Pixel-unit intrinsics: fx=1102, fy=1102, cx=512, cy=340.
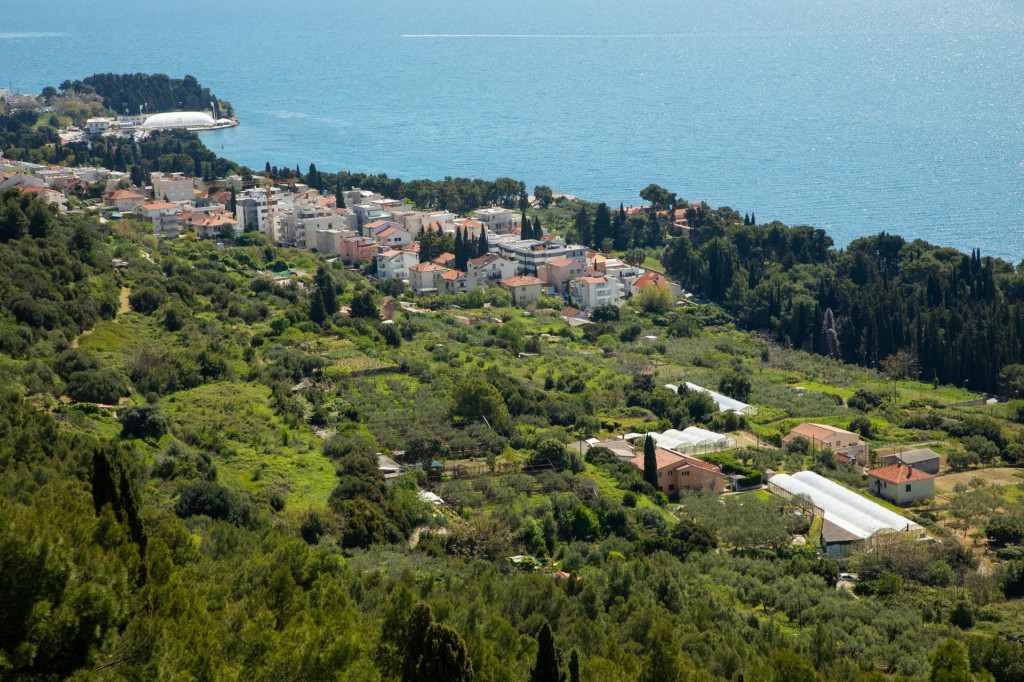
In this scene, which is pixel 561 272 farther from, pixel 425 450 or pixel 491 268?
pixel 425 450

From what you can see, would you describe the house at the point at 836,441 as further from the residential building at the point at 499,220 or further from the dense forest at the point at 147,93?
the dense forest at the point at 147,93

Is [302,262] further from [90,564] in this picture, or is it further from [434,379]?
[90,564]

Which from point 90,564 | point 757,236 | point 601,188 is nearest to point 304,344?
point 90,564

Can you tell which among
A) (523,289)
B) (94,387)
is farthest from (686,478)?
(523,289)

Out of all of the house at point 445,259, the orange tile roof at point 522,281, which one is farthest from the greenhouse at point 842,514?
the house at point 445,259

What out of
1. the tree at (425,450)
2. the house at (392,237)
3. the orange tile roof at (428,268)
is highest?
the house at (392,237)

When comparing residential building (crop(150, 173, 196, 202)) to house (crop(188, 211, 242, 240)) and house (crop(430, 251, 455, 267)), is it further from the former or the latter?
house (crop(430, 251, 455, 267))
